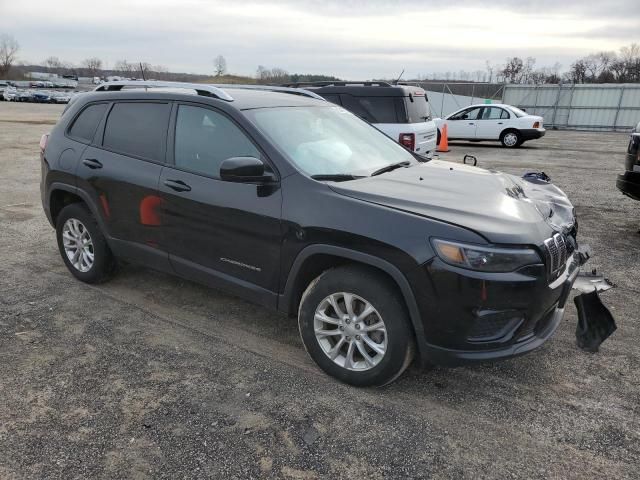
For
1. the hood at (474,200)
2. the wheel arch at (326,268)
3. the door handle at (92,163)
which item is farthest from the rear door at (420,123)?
the wheel arch at (326,268)

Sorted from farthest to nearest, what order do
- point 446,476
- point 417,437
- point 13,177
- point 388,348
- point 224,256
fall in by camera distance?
point 13,177 < point 224,256 < point 388,348 < point 417,437 < point 446,476

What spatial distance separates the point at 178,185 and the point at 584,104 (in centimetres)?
2794

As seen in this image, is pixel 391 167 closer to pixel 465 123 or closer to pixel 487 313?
pixel 487 313

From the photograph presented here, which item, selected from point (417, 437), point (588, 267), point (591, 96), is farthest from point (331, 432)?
point (591, 96)

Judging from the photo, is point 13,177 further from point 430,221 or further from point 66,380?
point 430,221

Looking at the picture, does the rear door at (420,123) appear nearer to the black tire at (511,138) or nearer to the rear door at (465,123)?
the black tire at (511,138)

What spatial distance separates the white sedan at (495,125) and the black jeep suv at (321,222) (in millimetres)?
14310

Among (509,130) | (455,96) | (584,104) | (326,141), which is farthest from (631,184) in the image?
(455,96)

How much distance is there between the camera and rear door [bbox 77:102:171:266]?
12.6 feet

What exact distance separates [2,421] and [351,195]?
7.69ft

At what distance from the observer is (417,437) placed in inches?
105

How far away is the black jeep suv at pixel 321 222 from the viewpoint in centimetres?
268

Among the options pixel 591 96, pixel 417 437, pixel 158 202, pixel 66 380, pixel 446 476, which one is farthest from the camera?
pixel 591 96

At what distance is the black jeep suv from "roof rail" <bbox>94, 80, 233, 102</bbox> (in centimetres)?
2
